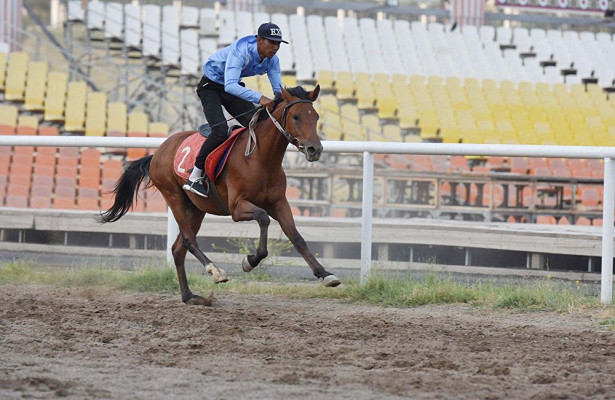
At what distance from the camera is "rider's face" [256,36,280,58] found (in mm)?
7512

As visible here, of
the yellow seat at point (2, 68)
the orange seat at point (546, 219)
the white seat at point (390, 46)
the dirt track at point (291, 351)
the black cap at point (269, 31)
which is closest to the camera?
the dirt track at point (291, 351)

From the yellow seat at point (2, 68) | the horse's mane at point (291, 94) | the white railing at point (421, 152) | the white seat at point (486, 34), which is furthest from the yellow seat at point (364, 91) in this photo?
the horse's mane at point (291, 94)

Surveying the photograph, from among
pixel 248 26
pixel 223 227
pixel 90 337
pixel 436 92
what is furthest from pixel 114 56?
pixel 90 337

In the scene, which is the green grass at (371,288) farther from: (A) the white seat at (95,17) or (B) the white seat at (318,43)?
(B) the white seat at (318,43)

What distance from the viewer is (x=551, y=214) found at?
9.07 meters

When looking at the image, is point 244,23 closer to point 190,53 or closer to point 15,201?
point 190,53

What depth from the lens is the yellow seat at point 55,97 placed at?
18.4 metres

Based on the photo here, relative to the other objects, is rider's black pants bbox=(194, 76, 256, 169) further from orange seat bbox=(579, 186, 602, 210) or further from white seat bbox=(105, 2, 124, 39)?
white seat bbox=(105, 2, 124, 39)

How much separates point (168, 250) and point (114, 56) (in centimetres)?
1422

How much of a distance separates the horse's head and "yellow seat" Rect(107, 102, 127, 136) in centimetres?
1071

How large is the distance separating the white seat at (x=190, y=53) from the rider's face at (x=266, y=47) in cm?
1399

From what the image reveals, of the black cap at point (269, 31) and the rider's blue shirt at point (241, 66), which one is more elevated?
the black cap at point (269, 31)

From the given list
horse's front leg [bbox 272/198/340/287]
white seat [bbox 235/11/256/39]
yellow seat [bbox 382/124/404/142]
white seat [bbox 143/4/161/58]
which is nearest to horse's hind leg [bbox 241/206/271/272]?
horse's front leg [bbox 272/198/340/287]

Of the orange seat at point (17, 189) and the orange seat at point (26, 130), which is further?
the orange seat at point (26, 130)
